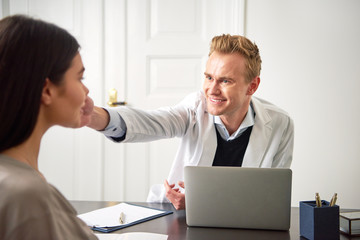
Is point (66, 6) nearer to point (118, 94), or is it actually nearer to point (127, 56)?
point (127, 56)

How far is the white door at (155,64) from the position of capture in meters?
2.78

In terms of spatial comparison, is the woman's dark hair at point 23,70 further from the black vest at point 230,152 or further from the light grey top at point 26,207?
the black vest at point 230,152

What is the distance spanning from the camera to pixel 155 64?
2.82m

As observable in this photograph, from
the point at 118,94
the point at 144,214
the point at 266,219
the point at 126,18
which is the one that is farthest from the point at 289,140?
the point at 126,18

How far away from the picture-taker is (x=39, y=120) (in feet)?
2.38

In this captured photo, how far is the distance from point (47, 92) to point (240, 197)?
0.67 m

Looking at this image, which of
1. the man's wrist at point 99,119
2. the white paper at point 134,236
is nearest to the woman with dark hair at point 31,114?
the white paper at point 134,236

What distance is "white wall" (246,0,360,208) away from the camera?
2.62 meters

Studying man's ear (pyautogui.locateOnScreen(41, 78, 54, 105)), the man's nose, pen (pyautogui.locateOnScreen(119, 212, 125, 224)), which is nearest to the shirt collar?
the man's nose

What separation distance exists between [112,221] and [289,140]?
3.22 feet

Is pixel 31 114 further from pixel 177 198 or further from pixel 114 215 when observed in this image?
pixel 177 198

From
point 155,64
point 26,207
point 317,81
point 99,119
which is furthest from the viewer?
point 155,64

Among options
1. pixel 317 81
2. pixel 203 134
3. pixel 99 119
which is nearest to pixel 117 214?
pixel 99 119

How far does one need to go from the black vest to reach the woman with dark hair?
1.03 meters
